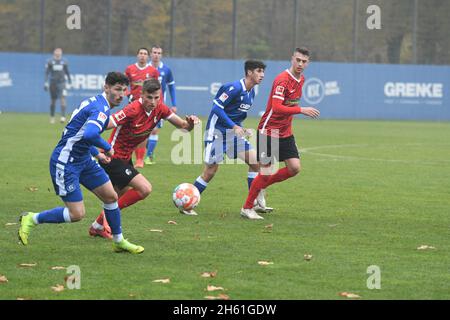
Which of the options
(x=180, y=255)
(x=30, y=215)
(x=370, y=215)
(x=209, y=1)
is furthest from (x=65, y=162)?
(x=209, y=1)

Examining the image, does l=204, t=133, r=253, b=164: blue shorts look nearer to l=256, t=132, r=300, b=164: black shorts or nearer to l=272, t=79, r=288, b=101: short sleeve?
l=256, t=132, r=300, b=164: black shorts

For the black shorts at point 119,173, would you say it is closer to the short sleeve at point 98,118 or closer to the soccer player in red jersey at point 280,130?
the short sleeve at point 98,118

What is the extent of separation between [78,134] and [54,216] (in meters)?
0.88

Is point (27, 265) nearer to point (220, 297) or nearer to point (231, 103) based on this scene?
point (220, 297)

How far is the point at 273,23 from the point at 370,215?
28.6 metres

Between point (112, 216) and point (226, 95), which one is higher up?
point (226, 95)

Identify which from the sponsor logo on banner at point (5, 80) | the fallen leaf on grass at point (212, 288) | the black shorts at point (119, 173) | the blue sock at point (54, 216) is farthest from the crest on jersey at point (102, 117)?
the sponsor logo on banner at point (5, 80)

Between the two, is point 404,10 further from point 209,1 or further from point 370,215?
point 370,215

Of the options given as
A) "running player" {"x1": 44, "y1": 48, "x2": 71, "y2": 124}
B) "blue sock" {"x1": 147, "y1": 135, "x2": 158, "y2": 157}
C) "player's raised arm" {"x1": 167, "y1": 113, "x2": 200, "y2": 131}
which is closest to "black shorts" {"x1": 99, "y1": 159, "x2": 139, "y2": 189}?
Result: "player's raised arm" {"x1": 167, "y1": 113, "x2": 200, "y2": 131}

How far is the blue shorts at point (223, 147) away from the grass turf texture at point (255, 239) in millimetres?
699

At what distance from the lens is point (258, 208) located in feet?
40.9

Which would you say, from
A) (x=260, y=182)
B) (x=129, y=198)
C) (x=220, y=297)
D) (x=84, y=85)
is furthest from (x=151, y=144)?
(x=84, y=85)

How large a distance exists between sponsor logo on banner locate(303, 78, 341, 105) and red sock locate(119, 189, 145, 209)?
85.4ft

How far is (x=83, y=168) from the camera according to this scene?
9383 mm
